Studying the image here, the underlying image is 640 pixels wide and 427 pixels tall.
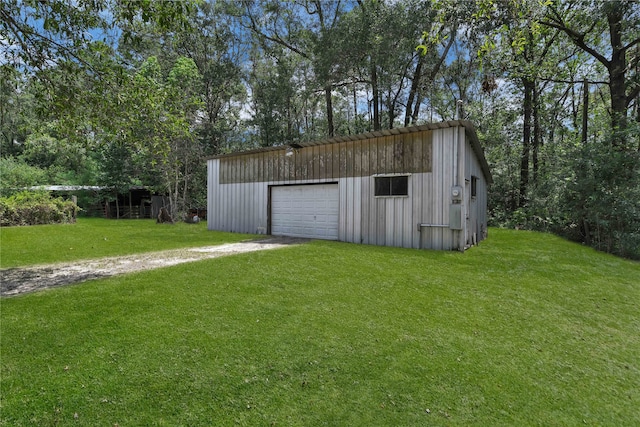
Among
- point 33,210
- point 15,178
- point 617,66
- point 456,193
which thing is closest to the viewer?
point 456,193

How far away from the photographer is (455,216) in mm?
7898

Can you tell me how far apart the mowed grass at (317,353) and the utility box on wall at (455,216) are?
9.46 feet

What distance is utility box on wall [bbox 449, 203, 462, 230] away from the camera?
7820 millimetres

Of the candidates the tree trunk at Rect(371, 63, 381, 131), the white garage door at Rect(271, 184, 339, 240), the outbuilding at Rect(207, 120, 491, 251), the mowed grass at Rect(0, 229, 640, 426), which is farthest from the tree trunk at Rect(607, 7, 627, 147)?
the mowed grass at Rect(0, 229, 640, 426)

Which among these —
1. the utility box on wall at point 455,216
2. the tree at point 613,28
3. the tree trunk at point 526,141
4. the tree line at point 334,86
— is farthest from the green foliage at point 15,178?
the tree trunk at point 526,141

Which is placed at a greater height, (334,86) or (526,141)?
(334,86)

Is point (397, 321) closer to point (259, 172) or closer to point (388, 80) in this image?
point (259, 172)

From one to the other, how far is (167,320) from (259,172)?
892 centimetres

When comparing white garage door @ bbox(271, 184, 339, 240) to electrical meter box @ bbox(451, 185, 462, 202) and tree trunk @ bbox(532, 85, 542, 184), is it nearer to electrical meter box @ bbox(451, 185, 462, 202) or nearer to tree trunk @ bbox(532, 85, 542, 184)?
electrical meter box @ bbox(451, 185, 462, 202)

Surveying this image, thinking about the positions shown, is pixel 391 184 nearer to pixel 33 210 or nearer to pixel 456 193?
pixel 456 193

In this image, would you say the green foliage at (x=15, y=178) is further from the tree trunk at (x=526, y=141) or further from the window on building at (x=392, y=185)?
the tree trunk at (x=526, y=141)

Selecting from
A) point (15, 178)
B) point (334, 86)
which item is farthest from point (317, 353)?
point (15, 178)

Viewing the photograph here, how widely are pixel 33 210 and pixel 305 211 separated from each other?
12188 millimetres

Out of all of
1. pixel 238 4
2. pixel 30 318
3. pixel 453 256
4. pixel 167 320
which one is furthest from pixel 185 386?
pixel 238 4
